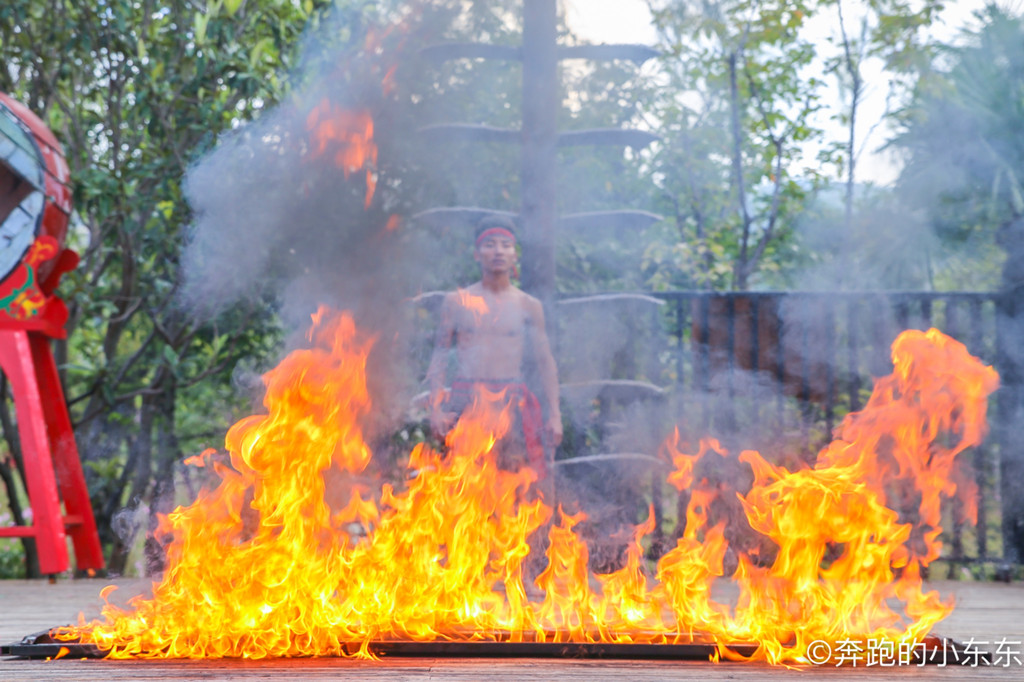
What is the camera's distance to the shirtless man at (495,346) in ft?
13.8

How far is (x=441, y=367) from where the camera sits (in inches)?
166

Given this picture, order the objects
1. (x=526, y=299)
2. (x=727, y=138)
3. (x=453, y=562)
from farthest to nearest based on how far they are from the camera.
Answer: (x=727, y=138) < (x=526, y=299) < (x=453, y=562)

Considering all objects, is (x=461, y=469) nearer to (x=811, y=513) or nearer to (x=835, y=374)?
(x=811, y=513)

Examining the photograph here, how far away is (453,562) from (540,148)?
2.55 m

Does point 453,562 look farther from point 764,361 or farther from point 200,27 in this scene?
point 200,27

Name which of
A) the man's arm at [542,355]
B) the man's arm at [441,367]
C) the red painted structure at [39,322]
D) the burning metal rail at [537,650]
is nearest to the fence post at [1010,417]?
the burning metal rail at [537,650]

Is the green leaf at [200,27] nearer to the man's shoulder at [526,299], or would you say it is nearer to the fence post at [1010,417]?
the man's shoulder at [526,299]

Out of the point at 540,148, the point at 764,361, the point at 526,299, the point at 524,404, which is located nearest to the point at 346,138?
the point at 540,148

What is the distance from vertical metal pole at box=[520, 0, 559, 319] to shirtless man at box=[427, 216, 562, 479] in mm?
427

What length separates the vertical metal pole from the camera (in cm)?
473

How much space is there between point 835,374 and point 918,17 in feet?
9.56

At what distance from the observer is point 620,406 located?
4.93 m

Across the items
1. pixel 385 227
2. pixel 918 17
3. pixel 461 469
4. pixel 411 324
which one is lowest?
pixel 461 469

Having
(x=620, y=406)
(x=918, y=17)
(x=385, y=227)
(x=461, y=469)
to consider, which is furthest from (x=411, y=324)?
(x=918, y=17)
